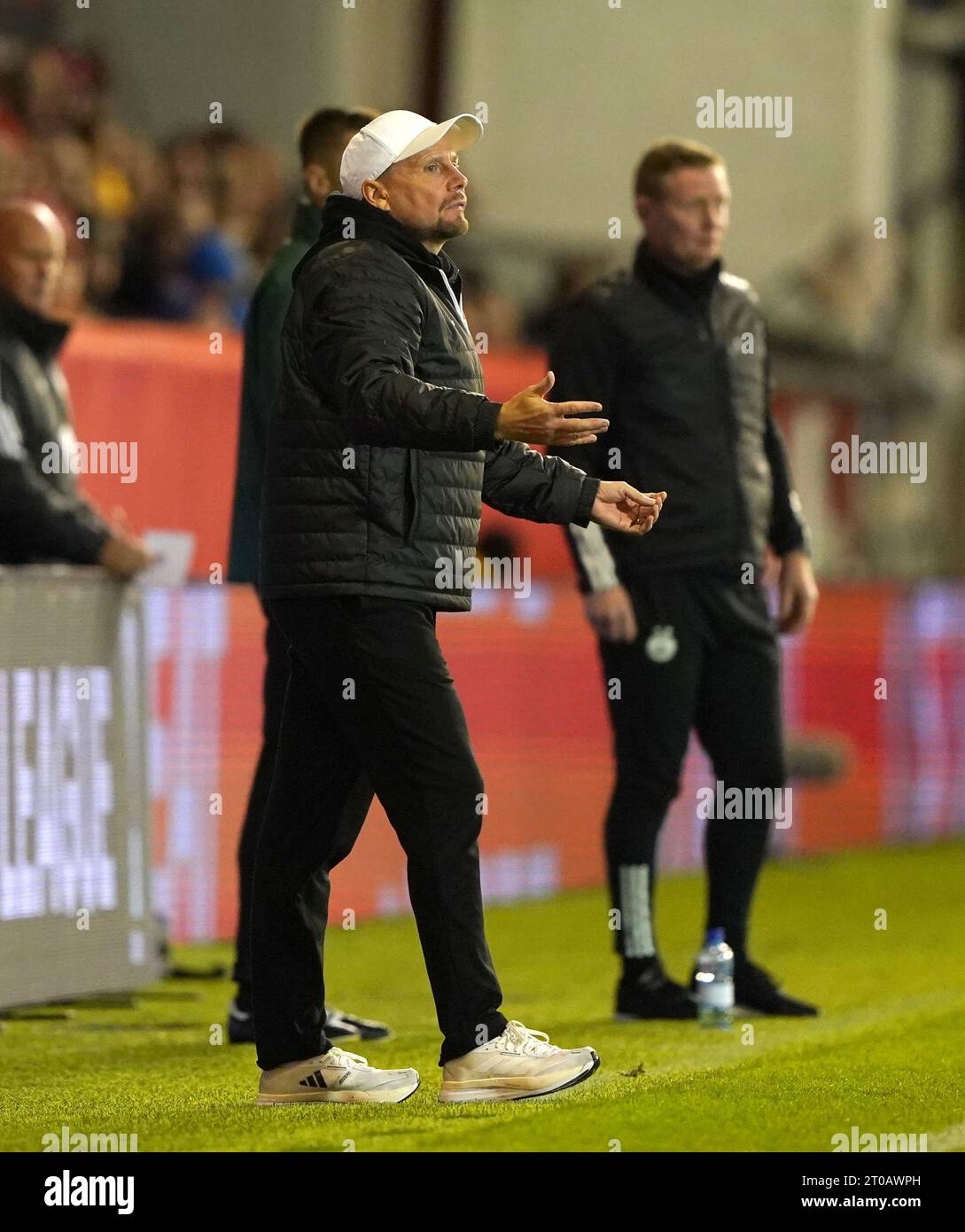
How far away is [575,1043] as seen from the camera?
6645 mm

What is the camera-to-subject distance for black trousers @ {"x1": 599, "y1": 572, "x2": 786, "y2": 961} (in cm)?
710

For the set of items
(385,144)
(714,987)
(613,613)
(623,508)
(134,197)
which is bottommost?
(714,987)

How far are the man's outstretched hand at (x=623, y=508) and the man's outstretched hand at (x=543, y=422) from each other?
22 cm

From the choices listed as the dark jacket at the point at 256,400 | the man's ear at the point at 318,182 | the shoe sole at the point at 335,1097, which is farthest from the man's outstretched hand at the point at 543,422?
the man's ear at the point at 318,182

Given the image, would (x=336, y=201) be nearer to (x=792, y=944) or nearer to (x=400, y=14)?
(x=792, y=944)

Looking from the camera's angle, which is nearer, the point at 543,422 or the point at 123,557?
the point at 543,422

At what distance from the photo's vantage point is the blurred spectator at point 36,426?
25.2 ft

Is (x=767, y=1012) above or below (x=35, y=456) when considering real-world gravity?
below

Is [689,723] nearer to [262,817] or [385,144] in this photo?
[262,817]

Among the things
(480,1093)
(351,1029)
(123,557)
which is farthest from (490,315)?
(480,1093)

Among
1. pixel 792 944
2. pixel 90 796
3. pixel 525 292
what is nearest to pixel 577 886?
pixel 792 944

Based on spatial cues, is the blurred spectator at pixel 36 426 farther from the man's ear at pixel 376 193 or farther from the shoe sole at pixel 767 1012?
the man's ear at pixel 376 193

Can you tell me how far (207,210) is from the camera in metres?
13.9

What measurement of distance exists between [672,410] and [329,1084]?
2.47 metres
